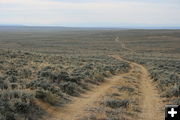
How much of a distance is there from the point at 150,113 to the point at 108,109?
5.31 feet

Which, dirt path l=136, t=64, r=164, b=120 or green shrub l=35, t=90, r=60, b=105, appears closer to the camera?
dirt path l=136, t=64, r=164, b=120

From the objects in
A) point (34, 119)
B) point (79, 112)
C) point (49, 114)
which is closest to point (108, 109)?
point (79, 112)

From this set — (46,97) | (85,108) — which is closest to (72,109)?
(85,108)

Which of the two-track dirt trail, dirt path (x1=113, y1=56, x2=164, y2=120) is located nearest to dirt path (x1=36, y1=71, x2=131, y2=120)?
the two-track dirt trail

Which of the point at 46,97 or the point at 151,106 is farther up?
the point at 46,97

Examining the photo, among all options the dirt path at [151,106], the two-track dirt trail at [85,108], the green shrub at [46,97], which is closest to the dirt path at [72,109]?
the two-track dirt trail at [85,108]

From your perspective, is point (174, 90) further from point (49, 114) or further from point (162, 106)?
point (49, 114)

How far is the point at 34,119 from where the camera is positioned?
7.81 m

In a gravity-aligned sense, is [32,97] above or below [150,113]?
above

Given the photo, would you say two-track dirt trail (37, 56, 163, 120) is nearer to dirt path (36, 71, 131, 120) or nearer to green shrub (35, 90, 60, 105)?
dirt path (36, 71, 131, 120)

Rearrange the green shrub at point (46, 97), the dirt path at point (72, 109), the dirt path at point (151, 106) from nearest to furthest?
1. the dirt path at point (72, 109)
2. the dirt path at point (151, 106)
3. the green shrub at point (46, 97)

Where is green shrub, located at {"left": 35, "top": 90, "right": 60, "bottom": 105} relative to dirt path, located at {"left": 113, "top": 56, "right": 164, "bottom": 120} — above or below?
above

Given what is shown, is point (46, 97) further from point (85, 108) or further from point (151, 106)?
point (151, 106)

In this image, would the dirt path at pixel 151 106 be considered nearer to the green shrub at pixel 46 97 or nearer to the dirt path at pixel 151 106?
the dirt path at pixel 151 106
